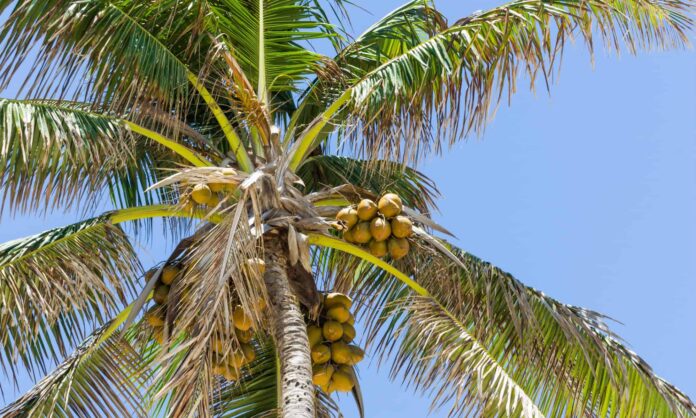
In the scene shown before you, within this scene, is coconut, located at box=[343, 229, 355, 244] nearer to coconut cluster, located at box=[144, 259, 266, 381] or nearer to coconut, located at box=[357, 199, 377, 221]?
coconut, located at box=[357, 199, 377, 221]

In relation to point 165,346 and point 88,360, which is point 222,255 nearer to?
point 165,346

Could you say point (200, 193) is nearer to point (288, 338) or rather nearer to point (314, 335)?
point (288, 338)

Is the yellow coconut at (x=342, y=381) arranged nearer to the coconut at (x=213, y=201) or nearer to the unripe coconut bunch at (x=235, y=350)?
the unripe coconut bunch at (x=235, y=350)

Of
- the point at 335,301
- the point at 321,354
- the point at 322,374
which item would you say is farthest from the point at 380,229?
the point at 322,374

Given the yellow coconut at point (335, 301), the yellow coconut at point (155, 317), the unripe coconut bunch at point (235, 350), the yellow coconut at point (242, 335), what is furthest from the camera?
the yellow coconut at point (335, 301)

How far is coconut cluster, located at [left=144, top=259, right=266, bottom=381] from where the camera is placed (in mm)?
5566

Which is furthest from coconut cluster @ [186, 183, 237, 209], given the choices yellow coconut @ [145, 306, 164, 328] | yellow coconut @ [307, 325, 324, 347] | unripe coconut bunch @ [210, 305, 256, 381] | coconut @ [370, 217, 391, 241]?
yellow coconut @ [307, 325, 324, 347]

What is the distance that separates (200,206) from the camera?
665 centimetres

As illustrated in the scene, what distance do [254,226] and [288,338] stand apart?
29.4 inches

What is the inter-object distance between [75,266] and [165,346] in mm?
1217

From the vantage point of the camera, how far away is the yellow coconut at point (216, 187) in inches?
250

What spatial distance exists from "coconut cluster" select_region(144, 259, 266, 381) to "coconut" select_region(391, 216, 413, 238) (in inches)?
36.8

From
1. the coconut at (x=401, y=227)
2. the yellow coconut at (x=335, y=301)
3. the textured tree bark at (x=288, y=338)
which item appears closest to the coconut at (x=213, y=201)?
the textured tree bark at (x=288, y=338)

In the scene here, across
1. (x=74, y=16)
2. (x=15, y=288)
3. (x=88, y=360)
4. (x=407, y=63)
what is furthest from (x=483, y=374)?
(x=74, y=16)
